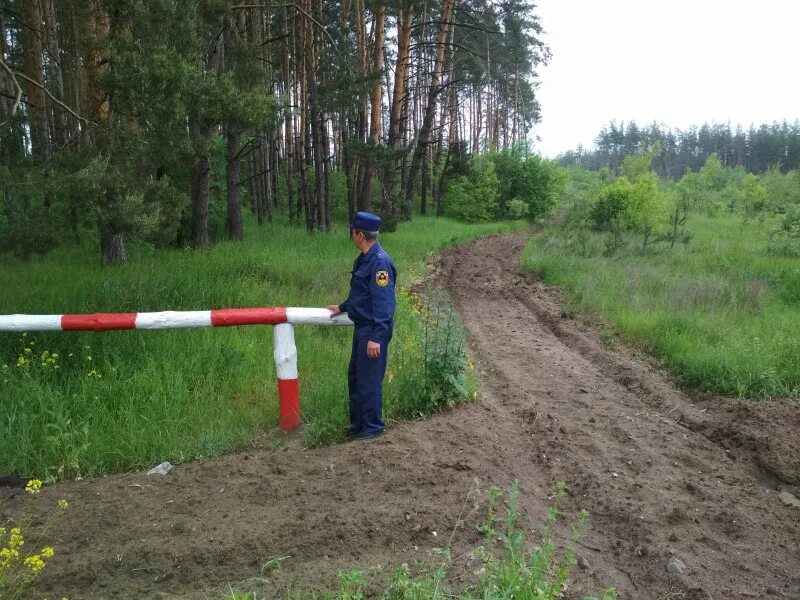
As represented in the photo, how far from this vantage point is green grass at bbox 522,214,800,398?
21.6 feet

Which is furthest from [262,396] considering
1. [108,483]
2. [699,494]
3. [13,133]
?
[13,133]

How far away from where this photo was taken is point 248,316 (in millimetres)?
4512

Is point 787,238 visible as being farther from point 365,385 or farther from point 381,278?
point 365,385

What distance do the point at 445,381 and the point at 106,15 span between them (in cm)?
A: 681

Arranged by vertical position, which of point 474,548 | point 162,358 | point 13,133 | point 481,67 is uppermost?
point 481,67

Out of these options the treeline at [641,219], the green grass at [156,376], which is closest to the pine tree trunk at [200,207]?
the green grass at [156,376]

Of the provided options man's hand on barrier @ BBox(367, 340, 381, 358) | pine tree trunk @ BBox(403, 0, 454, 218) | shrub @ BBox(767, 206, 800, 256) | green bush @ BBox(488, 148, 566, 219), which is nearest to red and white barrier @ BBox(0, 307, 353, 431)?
man's hand on barrier @ BBox(367, 340, 381, 358)

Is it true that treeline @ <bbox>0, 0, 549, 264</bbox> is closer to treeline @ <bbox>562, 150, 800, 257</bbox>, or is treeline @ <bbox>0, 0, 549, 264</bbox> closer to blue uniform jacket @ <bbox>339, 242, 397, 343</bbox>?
blue uniform jacket @ <bbox>339, 242, 397, 343</bbox>

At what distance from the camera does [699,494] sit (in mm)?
4070

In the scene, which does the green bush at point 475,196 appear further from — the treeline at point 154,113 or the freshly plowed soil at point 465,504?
the freshly plowed soil at point 465,504

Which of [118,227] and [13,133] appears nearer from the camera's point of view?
[118,227]

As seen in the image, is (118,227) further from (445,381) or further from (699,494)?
(699,494)

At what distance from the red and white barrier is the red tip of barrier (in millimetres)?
84

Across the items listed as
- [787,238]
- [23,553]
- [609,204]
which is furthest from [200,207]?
[609,204]
